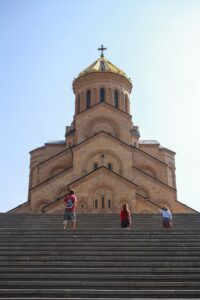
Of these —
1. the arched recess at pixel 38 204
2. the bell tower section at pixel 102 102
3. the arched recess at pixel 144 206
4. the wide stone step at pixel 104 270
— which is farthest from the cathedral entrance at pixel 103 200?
the wide stone step at pixel 104 270

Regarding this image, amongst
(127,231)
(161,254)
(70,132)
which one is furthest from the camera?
(70,132)

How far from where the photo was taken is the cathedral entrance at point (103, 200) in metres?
20.5

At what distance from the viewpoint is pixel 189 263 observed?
818 centimetres

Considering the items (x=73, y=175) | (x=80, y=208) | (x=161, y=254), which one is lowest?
(x=161, y=254)

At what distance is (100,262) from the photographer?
324 inches

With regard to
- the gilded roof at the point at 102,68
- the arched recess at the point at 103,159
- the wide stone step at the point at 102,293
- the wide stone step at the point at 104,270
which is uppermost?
the gilded roof at the point at 102,68

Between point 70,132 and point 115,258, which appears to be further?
point 70,132

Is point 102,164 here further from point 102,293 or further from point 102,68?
point 102,293

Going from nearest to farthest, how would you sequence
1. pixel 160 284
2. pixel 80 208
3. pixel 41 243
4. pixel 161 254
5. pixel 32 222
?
pixel 160 284 → pixel 161 254 → pixel 41 243 → pixel 32 222 → pixel 80 208

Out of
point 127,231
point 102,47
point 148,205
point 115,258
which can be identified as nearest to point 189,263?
point 115,258

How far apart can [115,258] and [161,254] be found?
42.4 inches

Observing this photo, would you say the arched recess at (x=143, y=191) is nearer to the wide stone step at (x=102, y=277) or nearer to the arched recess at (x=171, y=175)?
the arched recess at (x=171, y=175)

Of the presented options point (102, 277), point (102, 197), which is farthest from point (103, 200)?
point (102, 277)

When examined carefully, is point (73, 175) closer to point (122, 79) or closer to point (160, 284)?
point (122, 79)
